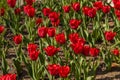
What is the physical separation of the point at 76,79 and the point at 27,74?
2.67ft

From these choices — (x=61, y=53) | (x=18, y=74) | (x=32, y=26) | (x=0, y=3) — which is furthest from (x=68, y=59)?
(x=0, y=3)

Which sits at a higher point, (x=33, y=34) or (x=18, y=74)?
(x=33, y=34)

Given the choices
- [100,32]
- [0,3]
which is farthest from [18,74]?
[0,3]

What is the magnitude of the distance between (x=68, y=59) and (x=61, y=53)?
0.41 metres

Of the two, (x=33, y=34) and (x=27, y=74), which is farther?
(x=33, y=34)

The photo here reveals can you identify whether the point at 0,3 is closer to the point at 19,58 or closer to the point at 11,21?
the point at 11,21

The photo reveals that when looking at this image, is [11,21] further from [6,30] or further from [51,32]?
[51,32]

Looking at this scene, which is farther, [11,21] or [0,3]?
[0,3]

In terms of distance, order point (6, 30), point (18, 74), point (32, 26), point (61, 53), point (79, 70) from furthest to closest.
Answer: point (6, 30) → point (32, 26) → point (61, 53) → point (18, 74) → point (79, 70)

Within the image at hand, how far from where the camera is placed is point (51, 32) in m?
4.61

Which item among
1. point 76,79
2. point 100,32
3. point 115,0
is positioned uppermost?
point 115,0

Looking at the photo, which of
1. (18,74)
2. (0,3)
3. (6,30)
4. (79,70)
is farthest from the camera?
(0,3)

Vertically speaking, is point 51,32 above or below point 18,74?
above

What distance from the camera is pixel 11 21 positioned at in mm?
6344
